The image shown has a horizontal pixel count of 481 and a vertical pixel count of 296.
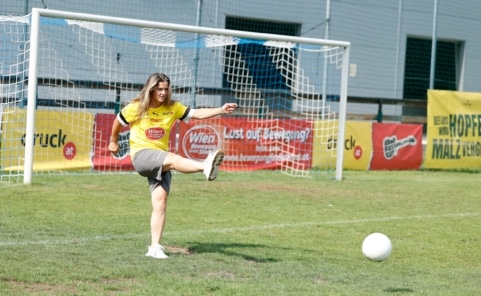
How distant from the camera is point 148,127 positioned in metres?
8.75

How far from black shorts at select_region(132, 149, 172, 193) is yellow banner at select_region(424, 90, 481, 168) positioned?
13.3m

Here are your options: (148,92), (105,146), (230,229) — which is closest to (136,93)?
(105,146)

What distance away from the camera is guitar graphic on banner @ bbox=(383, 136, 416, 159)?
67.6 ft

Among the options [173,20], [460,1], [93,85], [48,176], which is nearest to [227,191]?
[48,176]

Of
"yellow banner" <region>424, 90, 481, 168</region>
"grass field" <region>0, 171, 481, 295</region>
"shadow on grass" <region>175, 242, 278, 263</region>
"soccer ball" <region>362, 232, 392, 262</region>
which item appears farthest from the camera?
"yellow banner" <region>424, 90, 481, 168</region>

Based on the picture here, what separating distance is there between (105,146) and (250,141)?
3335mm

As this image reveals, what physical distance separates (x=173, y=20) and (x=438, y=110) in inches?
264

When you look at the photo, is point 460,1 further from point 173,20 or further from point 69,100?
point 69,100

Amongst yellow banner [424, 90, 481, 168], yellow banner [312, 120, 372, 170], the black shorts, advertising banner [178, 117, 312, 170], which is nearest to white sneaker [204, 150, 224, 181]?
the black shorts

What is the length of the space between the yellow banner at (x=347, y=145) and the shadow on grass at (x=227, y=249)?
10.1 m

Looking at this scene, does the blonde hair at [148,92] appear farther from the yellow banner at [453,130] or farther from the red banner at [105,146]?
the yellow banner at [453,130]

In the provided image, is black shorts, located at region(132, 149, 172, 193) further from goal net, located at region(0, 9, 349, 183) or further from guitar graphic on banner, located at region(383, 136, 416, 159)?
guitar graphic on banner, located at region(383, 136, 416, 159)

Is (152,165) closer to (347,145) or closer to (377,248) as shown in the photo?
(377,248)

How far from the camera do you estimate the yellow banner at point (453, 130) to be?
21.0 meters
